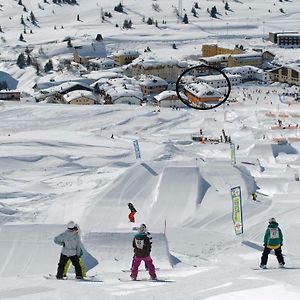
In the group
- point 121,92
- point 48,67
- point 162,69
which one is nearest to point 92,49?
point 48,67

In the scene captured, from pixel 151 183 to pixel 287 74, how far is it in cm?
3627

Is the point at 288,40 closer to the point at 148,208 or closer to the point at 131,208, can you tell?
the point at 148,208

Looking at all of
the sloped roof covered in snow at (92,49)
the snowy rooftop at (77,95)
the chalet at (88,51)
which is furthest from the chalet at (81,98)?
the sloped roof covered in snow at (92,49)

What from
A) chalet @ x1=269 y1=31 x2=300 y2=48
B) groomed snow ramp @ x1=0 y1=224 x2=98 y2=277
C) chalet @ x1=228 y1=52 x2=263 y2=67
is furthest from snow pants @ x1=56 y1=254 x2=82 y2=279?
chalet @ x1=269 y1=31 x2=300 y2=48

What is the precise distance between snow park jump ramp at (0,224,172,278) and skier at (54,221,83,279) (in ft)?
10.1

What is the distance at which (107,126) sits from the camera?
2867cm

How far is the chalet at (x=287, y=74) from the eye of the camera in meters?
47.4

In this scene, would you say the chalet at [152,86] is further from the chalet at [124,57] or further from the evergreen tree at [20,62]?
the evergreen tree at [20,62]

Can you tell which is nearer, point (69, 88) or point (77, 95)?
point (77, 95)

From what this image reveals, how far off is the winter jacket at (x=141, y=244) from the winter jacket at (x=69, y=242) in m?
0.58

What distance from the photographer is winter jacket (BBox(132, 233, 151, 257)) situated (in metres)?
6.14

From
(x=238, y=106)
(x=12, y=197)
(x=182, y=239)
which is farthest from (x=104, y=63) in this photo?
(x=182, y=239)

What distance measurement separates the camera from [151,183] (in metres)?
14.7

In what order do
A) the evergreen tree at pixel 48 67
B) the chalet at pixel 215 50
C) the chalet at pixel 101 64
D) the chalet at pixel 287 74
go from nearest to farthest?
the chalet at pixel 287 74
the chalet at pixel 101 64
the evergreen tree at pixel 48 67
the chalet at pixel 215 50
